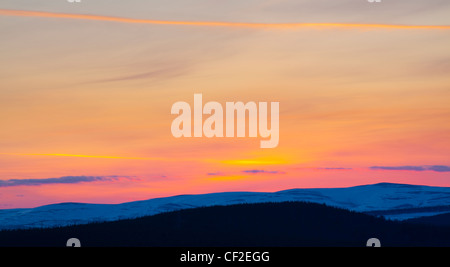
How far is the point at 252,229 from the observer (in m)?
37.2

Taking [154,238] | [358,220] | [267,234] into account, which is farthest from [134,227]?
[358,220]

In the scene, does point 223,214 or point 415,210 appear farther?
point 415,210

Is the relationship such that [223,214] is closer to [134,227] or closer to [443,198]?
[134,227]

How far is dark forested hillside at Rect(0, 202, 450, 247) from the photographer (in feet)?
119

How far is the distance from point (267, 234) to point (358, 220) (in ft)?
33.1

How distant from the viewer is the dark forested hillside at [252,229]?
36344mm

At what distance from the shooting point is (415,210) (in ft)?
178

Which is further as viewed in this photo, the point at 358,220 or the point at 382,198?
the point at 382,198

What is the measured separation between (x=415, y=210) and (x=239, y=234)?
21.1 meters
